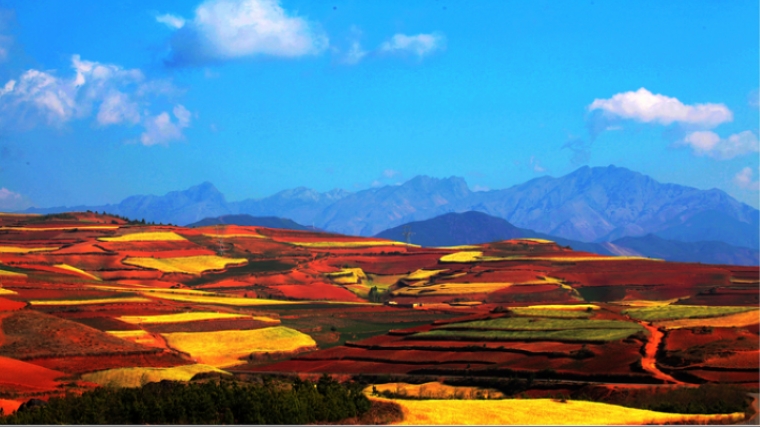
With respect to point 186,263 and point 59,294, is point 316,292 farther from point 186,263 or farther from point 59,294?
point 59,294

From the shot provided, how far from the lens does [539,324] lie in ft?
269

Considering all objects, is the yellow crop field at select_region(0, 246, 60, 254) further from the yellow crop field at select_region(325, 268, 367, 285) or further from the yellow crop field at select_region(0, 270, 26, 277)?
the yellow crop field at select_region(325, 268, 367, 285)

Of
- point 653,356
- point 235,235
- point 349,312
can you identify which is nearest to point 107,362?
point 653,356

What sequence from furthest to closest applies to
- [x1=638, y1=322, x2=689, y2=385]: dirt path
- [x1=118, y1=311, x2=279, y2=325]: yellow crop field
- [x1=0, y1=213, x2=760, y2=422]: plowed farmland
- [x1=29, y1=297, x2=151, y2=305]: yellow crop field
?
[x1=29, y1=297, x2=151, y2=305]: yellow crop field
[x1=118, y1=311, x2=279, y2=325]: yellow crop field
[x1=0, y1=213, x2=760, y2=422]: plowed farmland
[x1=638, y1=322, x2=689, y2=385]: dirt path

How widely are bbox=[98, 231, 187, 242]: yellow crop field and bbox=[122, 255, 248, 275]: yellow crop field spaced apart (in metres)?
11.5

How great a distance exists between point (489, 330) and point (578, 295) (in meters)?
52.9

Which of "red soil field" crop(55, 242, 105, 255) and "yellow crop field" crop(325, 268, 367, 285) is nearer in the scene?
"red soil field" crop(55, 242, 105, 255)

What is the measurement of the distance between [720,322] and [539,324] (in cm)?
1597

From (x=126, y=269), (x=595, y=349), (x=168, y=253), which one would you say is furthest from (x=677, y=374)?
(x=168, y=253)

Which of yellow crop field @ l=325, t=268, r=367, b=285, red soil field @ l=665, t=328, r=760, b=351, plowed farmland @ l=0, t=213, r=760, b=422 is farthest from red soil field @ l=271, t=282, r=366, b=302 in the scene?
red soil field @ l=665, t=328, r=760, b=351

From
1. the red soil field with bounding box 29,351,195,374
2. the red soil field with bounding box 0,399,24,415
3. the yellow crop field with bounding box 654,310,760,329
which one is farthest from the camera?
the yellow crop field with bounding box 654,310,760,329

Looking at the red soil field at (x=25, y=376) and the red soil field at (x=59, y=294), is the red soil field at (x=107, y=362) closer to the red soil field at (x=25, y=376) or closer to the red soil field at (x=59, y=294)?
the red soil field at (x=25, y=376)

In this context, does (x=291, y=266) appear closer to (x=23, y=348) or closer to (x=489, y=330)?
(x=489, y=330)

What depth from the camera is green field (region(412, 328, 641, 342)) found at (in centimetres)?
7169
